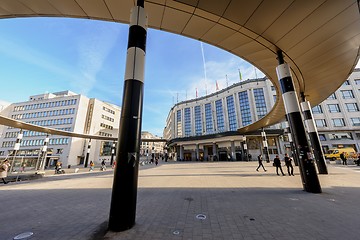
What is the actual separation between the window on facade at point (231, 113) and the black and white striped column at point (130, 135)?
46134 millimetres

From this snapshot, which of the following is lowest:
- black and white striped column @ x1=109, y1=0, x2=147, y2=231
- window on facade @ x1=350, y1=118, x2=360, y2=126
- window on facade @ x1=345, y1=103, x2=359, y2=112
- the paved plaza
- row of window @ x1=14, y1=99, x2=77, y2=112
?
the paved plaza

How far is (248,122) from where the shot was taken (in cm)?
4434

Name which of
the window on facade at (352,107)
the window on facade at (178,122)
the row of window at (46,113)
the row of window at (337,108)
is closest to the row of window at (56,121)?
the row of window at (46,113)

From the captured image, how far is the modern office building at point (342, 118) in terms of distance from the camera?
36.7 metres

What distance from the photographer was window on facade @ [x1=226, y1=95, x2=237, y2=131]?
4694 cm

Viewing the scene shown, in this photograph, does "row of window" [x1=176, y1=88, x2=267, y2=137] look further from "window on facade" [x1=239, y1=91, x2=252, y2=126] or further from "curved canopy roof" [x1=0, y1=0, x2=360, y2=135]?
"curved canopy roof" [x1=0, y1=0, x2=360, y2=135]

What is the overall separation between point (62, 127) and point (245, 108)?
62909mm

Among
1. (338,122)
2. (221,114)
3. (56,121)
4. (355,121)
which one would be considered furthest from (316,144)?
(56,121)

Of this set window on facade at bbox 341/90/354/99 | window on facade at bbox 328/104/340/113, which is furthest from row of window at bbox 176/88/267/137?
window on facade at bbox 341/90/354/99

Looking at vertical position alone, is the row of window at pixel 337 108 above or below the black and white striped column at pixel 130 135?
above

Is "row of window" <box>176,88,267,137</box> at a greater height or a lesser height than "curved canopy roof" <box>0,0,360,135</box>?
greater

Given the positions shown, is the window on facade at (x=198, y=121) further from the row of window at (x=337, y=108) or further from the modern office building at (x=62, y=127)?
the modern office building at (x=62, y=127)

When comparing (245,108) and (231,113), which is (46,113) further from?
(245,108)

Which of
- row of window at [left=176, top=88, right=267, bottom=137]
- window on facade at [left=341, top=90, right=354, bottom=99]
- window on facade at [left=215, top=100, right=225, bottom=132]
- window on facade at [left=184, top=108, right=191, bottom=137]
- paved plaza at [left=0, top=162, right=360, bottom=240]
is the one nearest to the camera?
paved plaza at [left=0, top=162, right=360, bottom=240]
